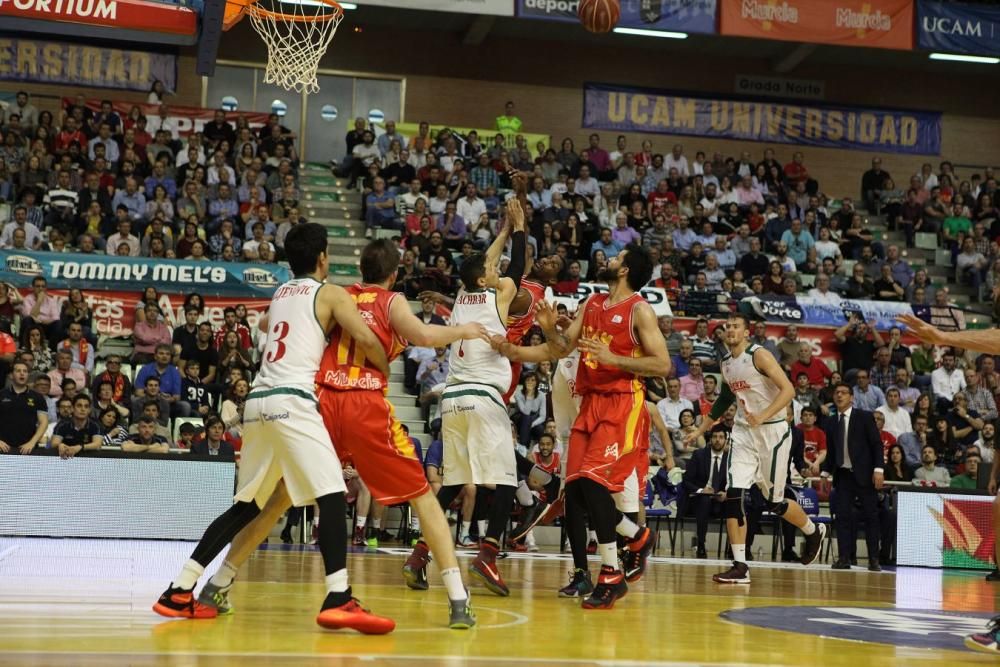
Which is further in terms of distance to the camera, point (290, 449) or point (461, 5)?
point (461, 5)

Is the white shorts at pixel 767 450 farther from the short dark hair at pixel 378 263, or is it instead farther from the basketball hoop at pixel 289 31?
the basketball hoop at pixel 289 31

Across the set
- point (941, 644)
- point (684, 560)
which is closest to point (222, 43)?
point (684, 560)

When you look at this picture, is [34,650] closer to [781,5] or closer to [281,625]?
[281,625]

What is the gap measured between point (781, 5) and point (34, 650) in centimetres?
2391

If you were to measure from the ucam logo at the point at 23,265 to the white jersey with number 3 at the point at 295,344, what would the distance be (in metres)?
13.0

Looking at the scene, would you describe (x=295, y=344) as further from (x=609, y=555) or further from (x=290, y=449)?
(x=609, y=555)

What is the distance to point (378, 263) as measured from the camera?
6.97 metres

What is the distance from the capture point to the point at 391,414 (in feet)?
21.8

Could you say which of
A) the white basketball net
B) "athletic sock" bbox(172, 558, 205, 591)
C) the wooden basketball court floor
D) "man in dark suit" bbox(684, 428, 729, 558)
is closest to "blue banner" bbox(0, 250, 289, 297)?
the white basketball net

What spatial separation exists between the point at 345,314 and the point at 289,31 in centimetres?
1006

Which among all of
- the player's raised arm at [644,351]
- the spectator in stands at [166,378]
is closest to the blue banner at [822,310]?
the spectator in stands at [166,378]

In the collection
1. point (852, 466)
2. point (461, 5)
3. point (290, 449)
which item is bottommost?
point (852, 466)

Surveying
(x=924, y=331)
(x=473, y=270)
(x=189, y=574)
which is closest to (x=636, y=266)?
(x=473, y=270)

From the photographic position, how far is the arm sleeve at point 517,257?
8758 millimetres
